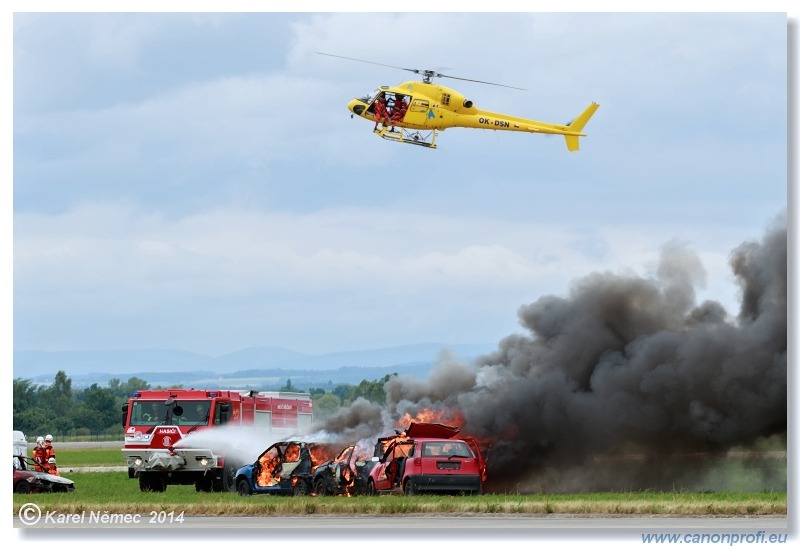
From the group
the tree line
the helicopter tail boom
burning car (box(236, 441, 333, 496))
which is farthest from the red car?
the tree line


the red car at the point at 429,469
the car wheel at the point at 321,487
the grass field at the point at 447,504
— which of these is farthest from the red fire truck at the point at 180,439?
the red car at the point at 429,469

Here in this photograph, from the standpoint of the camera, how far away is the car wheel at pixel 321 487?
3547 centimetres

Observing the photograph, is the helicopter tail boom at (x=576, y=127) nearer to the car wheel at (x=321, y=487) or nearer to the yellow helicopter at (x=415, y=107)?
the yellow helicopter at (x=415, y=107)

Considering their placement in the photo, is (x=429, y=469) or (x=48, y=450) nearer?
(x=429, y=469)

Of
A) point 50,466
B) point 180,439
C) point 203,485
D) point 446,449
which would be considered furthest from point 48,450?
point 446,449

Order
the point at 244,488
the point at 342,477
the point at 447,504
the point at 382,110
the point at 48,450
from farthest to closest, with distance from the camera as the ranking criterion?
the point at 382,110, the point at 48,450, the point at 244,488, the point at 342,477, the point at 447,504

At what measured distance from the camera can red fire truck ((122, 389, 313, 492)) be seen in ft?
131

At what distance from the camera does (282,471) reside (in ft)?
120

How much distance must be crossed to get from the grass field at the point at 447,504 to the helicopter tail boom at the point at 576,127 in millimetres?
21676

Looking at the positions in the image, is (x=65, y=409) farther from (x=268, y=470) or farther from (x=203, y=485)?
(x=268, y=470)

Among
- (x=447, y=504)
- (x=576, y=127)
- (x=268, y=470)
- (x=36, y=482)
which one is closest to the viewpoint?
(x=447, y=504)

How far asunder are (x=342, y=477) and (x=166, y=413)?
23.7ft

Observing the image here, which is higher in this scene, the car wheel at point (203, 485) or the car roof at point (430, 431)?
the car roof at point (430, 431)
